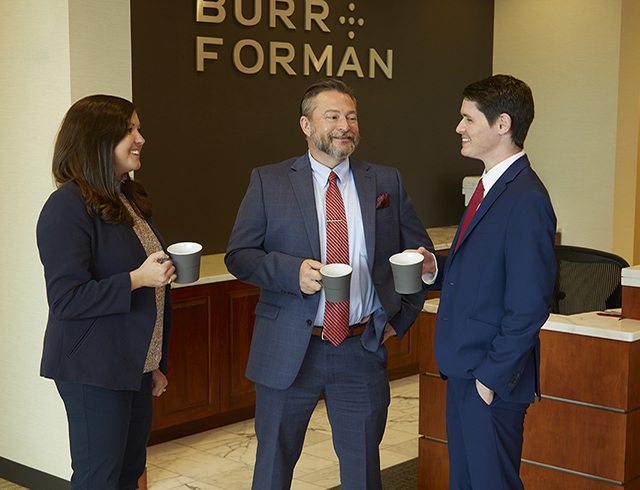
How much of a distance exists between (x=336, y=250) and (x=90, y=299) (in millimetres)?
840

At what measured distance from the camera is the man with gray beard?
8.48 feet

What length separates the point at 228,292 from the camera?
4.43 meters

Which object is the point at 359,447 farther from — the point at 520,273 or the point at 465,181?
the point at 465,181

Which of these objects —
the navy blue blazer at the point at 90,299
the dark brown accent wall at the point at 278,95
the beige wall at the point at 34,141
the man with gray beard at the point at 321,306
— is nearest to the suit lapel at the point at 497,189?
the man with gray beard at the point at 321,306

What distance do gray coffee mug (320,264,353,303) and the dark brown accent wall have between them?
2568mm

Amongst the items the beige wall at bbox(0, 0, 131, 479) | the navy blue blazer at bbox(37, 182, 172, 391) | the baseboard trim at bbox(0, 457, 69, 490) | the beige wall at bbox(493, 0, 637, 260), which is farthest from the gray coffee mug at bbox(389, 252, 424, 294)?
the beige wall at bbox(493, 0, 637, 260)

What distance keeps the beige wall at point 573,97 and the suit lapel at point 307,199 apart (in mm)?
4421

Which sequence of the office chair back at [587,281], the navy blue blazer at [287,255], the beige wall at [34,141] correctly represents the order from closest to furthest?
the navy blue blazer at [287,255]
the beige wall at [34,141]
the office chair back at [587,281]

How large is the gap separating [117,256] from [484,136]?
1.18 metres

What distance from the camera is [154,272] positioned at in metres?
2.24

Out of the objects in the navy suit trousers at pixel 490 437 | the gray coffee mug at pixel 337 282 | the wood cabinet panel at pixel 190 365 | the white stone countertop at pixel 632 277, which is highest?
the gray coffee mug at pixel 337 282

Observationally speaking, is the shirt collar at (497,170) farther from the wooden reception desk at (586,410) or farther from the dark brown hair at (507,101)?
the wooden reception desk at (586,410)

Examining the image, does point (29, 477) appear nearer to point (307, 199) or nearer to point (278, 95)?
point (307, 199)

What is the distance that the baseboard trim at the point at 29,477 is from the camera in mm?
3475
